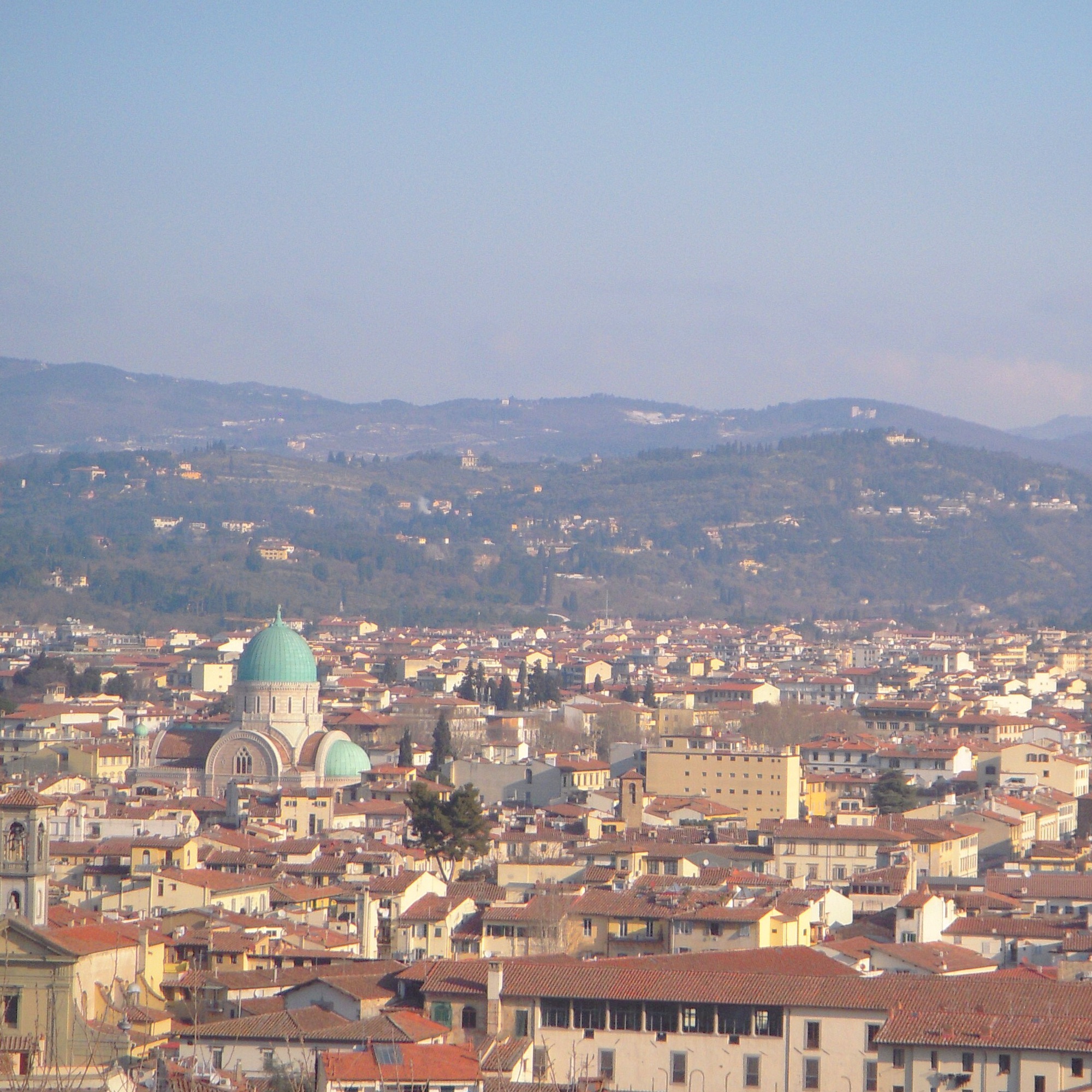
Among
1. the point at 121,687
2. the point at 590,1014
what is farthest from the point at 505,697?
Answer: the point at 590,1014

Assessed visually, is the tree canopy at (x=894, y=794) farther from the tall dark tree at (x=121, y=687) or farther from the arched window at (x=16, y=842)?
the tall dark tree at (x=121, y=687)

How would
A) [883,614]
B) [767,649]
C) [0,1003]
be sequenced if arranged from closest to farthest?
[0,1003], [767,649], [883,614]

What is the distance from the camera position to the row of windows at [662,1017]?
23.4m

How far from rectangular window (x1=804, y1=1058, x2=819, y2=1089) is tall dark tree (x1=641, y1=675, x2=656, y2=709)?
58.7 m

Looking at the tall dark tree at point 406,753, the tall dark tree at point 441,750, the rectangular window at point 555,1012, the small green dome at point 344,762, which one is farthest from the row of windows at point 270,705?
the rectangular window at point 555,1012

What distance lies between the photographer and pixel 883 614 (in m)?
194

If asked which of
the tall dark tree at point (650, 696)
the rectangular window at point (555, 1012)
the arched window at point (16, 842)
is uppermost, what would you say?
the arched window at point (16, 842)

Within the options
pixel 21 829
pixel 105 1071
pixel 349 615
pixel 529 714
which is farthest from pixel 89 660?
pixel 105 1071

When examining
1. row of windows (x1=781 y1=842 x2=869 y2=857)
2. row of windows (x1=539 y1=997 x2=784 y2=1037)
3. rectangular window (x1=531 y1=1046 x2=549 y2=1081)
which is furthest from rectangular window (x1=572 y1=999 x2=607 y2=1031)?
row of windows (x1=781 y1=842 x2=869 y2=857)

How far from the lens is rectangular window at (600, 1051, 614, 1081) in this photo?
76.9 feet

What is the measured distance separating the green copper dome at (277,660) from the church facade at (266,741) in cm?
2

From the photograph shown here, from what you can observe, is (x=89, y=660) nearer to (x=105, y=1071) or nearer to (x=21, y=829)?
(x=21, y=829)

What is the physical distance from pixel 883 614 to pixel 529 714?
391ft

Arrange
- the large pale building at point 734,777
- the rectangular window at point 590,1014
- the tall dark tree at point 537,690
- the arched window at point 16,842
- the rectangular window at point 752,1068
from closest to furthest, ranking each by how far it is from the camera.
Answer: the rectangular window at point 752,1068
the rectangular window at point 590,1014
the arched window at point 16,842
the large pale building at point 734,777
the tall dark tree at point 537,690
